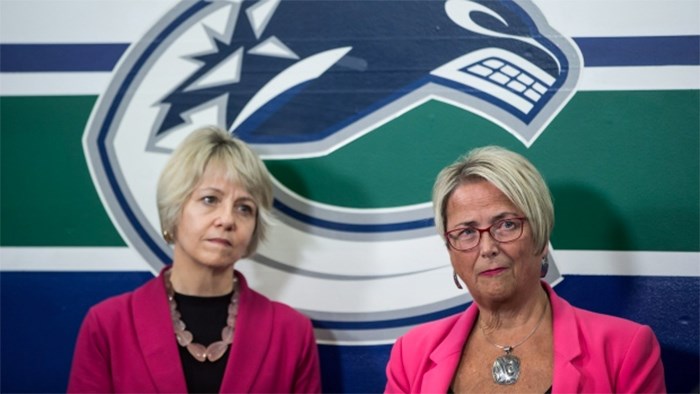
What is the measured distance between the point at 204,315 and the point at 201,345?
81mm

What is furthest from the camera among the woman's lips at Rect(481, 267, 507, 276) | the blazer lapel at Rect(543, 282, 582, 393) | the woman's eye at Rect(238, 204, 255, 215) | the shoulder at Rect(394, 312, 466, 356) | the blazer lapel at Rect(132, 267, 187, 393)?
the woman's eye at Rect(238, 204, 255, 215)

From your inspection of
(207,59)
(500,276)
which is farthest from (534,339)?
(207,59)

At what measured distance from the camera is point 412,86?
2627mm

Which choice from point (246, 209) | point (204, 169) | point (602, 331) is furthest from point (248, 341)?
point (602, 331)

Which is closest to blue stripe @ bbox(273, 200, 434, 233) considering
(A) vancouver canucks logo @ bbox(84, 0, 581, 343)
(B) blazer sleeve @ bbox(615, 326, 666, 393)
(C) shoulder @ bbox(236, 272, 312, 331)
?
(A) vancouver canucks logo @ bbox(84, 0, 581, 343)

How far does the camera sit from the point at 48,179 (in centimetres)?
280

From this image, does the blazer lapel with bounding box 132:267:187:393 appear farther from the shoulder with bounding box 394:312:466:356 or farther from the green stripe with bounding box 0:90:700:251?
the shoulder with bounding box 394:312:466:356

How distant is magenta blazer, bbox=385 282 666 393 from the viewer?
2.06 meters

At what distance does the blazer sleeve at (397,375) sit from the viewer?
226cm

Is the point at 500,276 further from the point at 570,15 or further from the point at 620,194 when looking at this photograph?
the point at 570,15

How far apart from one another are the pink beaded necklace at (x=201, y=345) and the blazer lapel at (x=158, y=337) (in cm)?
3

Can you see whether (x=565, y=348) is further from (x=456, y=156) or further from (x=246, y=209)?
(x=246, y=209)

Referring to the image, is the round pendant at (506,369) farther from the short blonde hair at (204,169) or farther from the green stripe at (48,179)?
the green stripe at (48,179)

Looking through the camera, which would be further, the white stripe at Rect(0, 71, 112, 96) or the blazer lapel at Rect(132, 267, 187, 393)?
the white stripe at Rect(0, 71, 112, 96)
